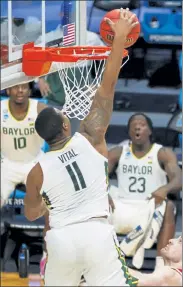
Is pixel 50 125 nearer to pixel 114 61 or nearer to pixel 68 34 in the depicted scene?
pixel 114 61

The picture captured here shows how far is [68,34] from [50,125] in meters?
0.86

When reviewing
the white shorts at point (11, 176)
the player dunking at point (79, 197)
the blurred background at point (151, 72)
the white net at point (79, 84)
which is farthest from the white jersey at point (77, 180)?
the blurred background at point (151, 72)

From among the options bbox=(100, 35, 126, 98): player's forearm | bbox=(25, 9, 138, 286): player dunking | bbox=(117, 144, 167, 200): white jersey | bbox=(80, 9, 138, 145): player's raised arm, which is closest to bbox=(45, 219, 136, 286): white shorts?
bbox=(25, 9, 138, 286): player dunking

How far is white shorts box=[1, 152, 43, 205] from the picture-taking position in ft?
32.3

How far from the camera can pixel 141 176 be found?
31.9 feet

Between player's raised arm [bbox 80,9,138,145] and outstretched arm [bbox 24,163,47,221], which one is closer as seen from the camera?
player's raised arm [bbox 80,9,138,145]

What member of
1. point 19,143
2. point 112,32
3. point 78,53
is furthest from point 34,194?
point 19,143

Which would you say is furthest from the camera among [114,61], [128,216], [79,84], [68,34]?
[128,216]

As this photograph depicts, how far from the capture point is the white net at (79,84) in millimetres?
7832

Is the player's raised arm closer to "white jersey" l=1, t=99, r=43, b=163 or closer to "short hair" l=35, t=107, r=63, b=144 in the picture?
"short hair" l=35, t=107, r=63, b=144

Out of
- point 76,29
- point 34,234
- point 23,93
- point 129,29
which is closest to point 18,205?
point 34,234

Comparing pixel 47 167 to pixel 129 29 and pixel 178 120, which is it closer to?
pixel 129 29

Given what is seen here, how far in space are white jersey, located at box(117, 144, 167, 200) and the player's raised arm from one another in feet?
8.78

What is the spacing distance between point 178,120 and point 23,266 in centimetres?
222
